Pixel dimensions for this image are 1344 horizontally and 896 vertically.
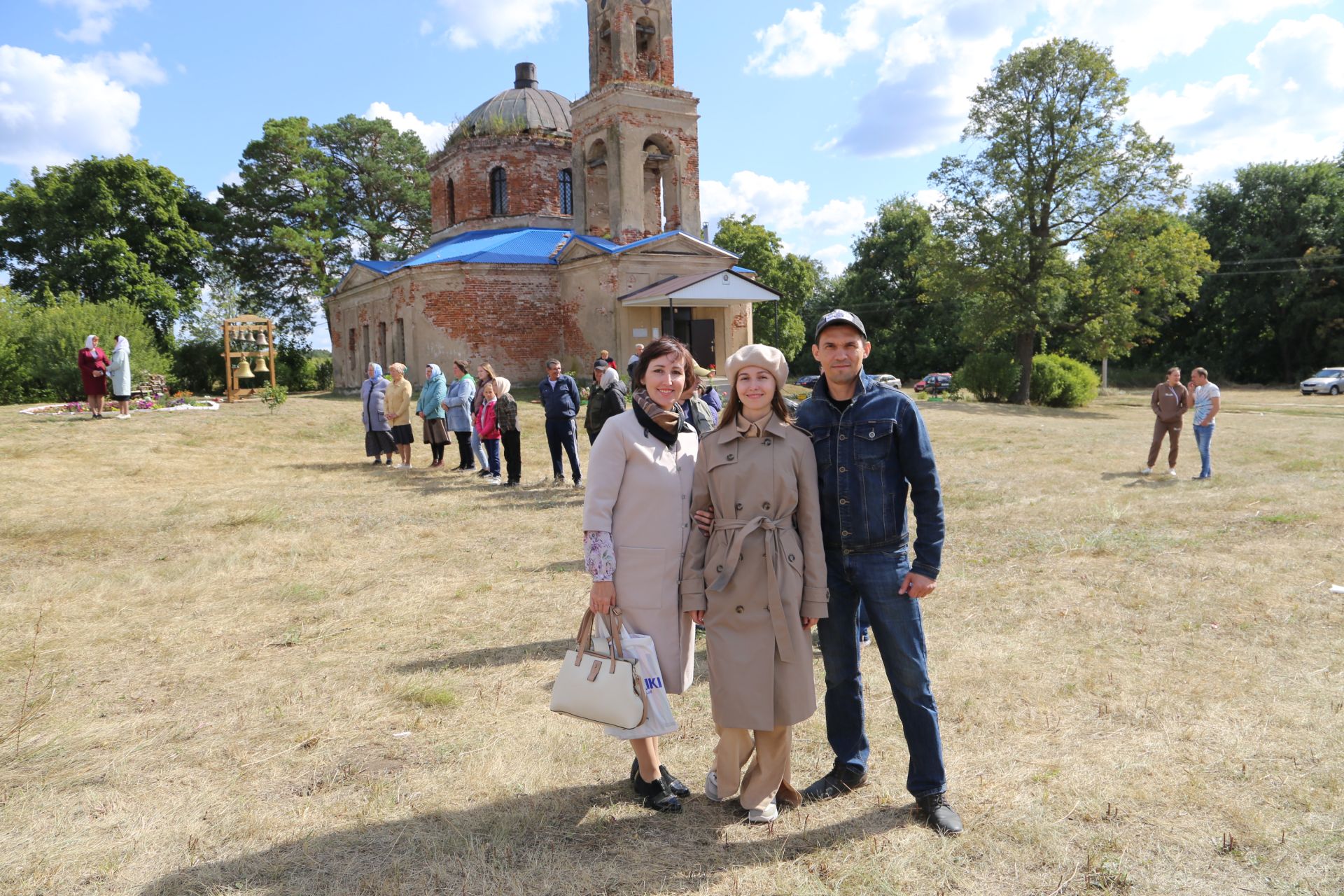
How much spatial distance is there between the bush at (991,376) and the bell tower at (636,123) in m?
11.7

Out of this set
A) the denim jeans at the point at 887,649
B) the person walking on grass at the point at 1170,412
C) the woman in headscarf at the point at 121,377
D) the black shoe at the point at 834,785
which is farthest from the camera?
the woman in headscarf at the point at 121,377

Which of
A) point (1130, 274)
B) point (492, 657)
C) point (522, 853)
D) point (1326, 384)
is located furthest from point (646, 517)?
point (1326, 384)

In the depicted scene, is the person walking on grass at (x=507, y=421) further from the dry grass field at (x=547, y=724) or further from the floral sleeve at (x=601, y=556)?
the floral sleeve at (x=601, y=556)

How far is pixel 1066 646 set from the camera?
5.59 meters

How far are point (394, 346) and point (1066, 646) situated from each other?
28291 millimetres

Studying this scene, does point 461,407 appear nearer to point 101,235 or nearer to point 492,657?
point 492,657

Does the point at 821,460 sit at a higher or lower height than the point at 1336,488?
higher

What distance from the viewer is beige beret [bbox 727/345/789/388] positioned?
3.37 metres

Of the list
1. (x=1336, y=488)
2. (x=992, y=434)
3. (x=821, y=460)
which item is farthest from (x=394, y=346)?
(x=821, y=460)

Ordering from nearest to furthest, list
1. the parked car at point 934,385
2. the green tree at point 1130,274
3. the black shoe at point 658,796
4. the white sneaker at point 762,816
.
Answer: the white sneaker at point 762,816 < the black shoe at point 658,796 < the green tree at point 1130,274 < the parked car at point 934,385

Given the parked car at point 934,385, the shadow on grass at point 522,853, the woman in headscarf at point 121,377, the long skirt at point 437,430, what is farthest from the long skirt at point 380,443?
the parked car at point 934,385

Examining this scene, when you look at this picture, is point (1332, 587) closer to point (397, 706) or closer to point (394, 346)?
point (397, 706)

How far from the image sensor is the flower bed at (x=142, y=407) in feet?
63.8

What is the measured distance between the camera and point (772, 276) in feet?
163
